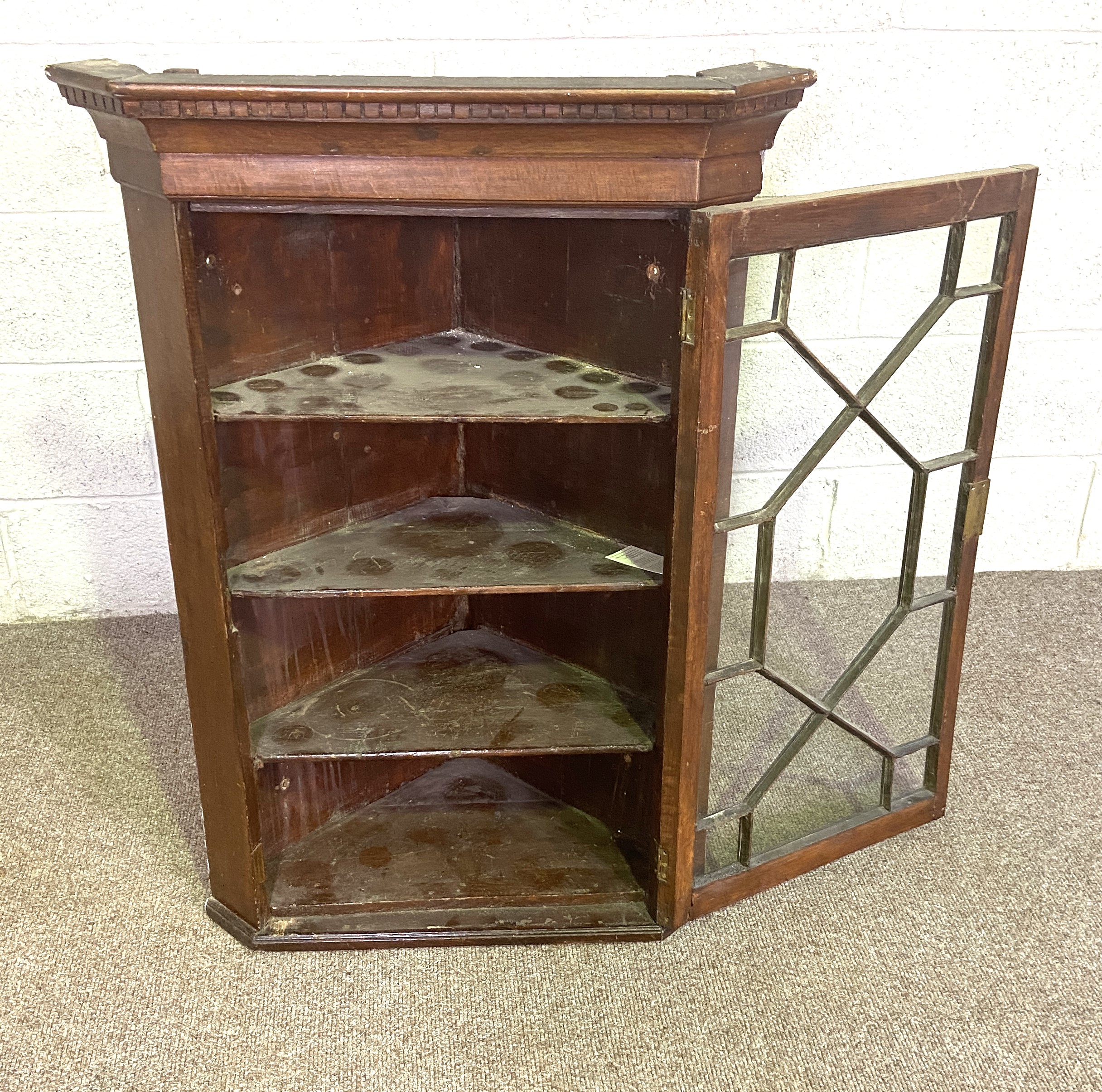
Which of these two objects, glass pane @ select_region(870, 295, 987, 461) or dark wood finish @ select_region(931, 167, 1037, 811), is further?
glass pane @ select_region(870, 295, 987, 461)

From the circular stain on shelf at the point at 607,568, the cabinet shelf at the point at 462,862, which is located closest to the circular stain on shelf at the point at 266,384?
the circular stain on shelf at the point at 607,568

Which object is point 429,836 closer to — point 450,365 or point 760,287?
point 450,365

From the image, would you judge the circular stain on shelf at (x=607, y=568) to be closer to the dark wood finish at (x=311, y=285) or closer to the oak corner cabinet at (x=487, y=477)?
the oak corner cabinet at (x=487, y=477)

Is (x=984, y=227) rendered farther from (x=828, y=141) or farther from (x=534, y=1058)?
(x=534, y=1058)

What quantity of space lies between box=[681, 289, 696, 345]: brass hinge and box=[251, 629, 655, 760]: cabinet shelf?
57cm

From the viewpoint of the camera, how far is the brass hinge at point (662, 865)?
1691 millimetres

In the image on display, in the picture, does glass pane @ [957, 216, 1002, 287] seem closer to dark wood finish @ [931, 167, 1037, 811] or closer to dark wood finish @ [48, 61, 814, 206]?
dark wood finish @ [931, 167, 1037, 811]

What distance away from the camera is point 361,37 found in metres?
2.24

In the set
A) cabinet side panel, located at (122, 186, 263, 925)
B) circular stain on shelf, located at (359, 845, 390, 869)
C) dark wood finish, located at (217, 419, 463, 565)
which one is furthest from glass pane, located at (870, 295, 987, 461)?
cabinet side panel, located at (122, 186, 263, 925)

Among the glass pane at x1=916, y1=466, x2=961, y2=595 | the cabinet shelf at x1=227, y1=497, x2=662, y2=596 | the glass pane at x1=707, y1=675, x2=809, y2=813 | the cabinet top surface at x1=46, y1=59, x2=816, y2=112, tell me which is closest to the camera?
the cabinet top surface at x1=46, y1=59, x2=816, y2=112

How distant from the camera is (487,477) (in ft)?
6.24

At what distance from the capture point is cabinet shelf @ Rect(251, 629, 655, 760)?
65.9 inches

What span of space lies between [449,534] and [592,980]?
2.13ft

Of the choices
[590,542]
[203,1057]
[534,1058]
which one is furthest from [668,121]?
[203,1057]
